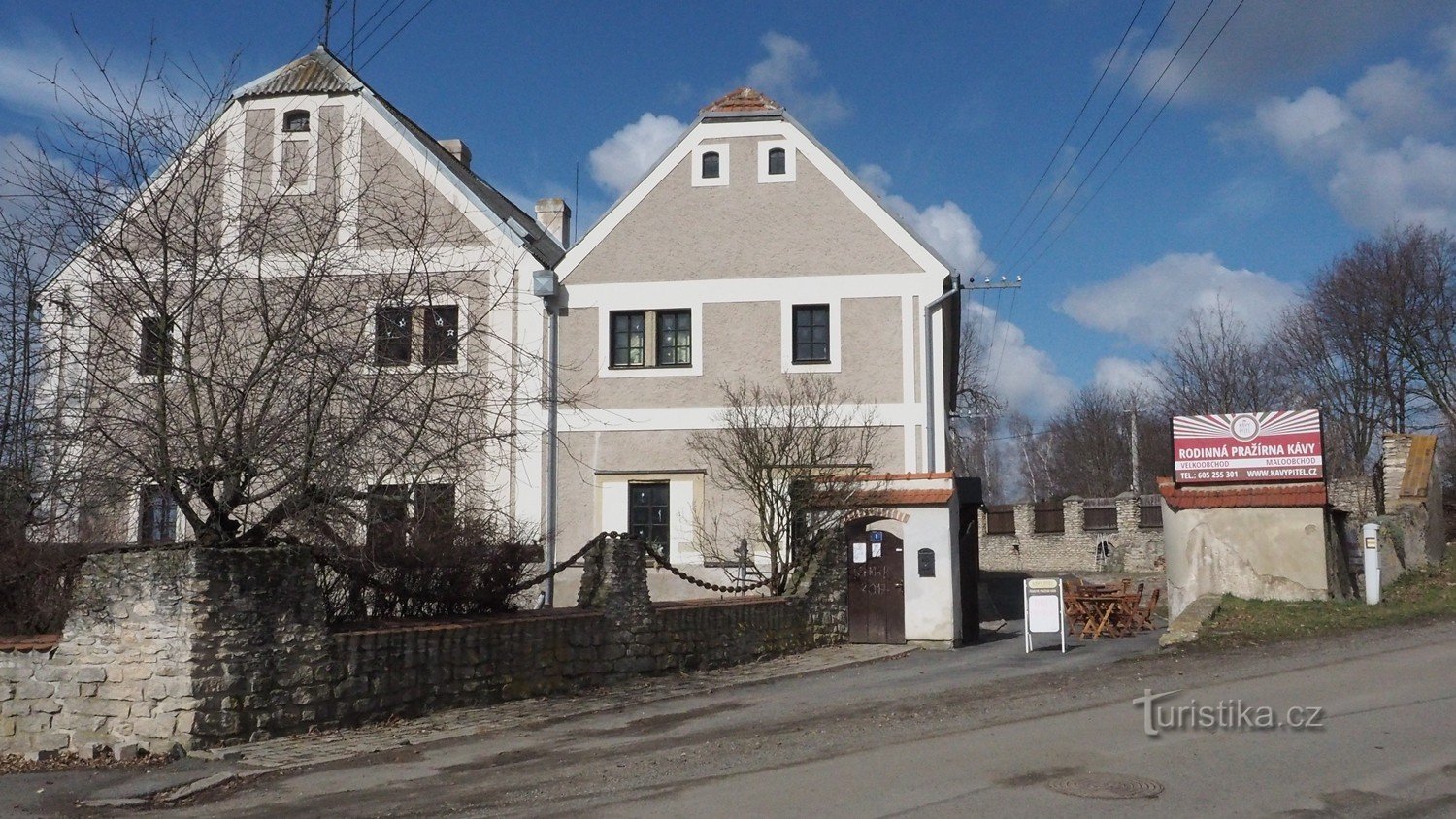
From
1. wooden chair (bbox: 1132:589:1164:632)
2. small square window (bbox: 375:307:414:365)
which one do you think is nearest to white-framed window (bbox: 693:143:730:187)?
small square window (bbox: 375:307:414:365)

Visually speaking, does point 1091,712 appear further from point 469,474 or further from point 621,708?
point 469,474

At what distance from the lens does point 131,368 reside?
39.3 ft

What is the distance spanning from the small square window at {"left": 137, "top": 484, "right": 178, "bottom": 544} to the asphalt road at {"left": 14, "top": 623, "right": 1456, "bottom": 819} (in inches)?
150

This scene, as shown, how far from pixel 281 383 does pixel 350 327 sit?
1.06m

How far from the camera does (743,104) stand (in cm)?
2342

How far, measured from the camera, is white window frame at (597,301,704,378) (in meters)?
22.7

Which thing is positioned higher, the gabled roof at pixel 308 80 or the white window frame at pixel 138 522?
the gabled roof at pixel 308 80

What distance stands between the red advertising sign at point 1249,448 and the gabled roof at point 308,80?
613 inches

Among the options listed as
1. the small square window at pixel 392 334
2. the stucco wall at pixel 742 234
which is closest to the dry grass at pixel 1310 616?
the stucco wall at pixel 742 234

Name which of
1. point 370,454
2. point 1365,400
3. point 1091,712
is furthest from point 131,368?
point 1365,400

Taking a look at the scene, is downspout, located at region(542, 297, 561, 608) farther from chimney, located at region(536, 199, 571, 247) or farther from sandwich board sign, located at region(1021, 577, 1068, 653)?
sandwich board sign, located at region(1021, 577, 1068, 653)

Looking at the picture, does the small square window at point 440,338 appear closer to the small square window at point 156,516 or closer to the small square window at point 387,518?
the small square window at point 387,518

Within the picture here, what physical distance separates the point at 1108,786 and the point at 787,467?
1198 cm

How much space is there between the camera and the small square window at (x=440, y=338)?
13445 millimetres
